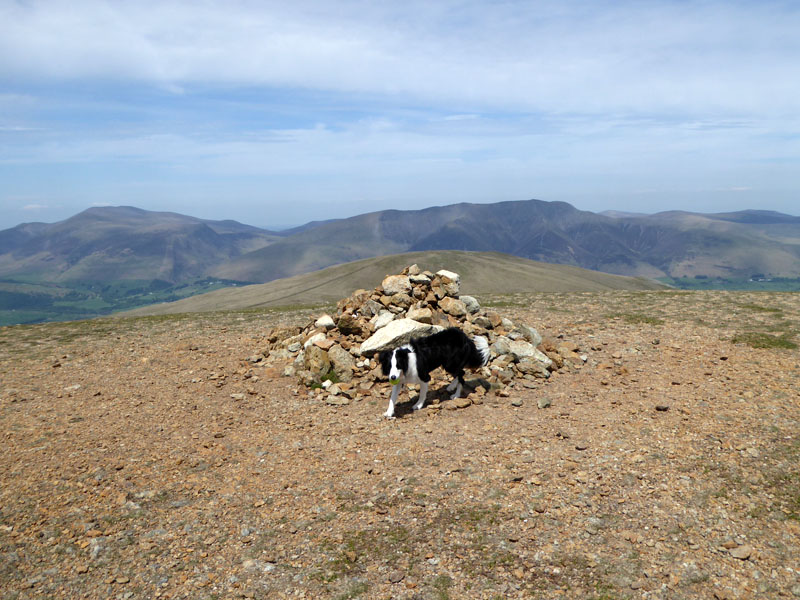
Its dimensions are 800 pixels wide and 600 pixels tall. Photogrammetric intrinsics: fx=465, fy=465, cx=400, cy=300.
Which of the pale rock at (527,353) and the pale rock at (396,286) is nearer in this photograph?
the pale rock at (527,353)

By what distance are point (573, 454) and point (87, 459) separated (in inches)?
416

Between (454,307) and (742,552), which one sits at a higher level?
(454,307)

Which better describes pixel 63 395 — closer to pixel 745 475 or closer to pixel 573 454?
pixel 573 454

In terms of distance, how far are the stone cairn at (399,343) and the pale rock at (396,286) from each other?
4 cm

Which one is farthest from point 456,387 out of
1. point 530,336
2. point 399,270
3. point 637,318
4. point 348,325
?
point 399,270

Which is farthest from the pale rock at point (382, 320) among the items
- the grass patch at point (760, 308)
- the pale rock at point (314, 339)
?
the grass patch at point (760, 308)

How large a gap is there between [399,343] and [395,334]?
318 millimetres

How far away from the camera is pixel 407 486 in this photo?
9383mm

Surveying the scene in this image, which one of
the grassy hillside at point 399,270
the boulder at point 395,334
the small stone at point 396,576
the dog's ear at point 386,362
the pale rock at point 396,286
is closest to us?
the small stone at point 396,576

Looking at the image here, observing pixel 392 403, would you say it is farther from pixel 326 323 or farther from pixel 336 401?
pixel 326 323

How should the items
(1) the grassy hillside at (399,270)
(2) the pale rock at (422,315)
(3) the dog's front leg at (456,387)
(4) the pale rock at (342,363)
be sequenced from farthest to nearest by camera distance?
(1) the grassy hillside at (399,270) → (2) the pale rock at (422,315) → (4) the pale rock at (342,363) → (3) the dog's front leg at (456,387)

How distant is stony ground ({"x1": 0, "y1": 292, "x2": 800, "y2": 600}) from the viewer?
699 centimetres

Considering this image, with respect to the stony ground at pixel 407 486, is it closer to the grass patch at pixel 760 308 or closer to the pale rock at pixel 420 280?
the pale rock at pixel 420 280

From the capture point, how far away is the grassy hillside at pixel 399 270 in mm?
103562
